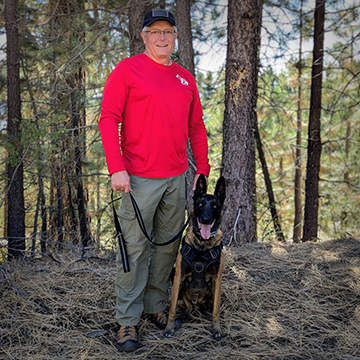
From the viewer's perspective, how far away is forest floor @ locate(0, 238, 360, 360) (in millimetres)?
3123

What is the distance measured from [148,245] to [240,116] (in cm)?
297

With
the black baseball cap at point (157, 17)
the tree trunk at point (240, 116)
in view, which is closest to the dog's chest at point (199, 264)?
the black baseball cap at point (157, 17)

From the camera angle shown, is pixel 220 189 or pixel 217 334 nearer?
pixel 217 334

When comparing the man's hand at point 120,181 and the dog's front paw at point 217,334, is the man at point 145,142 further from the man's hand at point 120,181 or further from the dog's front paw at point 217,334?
the dog's front paw at point 217,334

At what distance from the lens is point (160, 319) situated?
3621mm

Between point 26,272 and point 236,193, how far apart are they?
3.06 m

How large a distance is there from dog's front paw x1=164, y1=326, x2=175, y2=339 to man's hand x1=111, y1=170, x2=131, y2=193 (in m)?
1.31

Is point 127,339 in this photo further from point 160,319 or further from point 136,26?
point 136,26

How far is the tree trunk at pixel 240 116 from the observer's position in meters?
5.65

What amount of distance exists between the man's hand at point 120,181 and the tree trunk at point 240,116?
2.92 meters

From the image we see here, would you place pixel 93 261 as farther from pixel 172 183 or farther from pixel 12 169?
pixel 12 169

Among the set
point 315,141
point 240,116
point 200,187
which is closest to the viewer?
point 200,187

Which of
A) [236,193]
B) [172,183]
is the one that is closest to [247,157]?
[236,193]

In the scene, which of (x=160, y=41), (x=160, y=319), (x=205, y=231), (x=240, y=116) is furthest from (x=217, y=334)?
(x=240, y=116)
